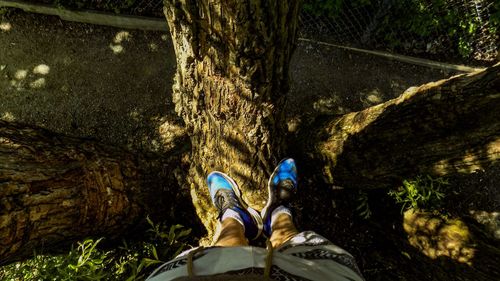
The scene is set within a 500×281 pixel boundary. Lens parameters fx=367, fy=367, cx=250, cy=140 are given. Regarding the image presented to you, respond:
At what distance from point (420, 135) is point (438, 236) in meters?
1.28

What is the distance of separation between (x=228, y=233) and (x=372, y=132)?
1.46m

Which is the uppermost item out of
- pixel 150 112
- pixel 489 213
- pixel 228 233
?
pixel 150 112

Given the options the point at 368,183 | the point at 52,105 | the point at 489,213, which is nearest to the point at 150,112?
the point at 52,105

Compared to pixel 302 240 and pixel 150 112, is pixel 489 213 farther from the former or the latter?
pixel 150 112

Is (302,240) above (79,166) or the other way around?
the other way around

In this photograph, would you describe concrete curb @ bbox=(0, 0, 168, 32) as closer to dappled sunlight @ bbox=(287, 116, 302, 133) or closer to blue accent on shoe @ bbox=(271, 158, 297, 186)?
dappled sunlight @ bbox=(287, 116, 302, 133)

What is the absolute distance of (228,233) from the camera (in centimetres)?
307

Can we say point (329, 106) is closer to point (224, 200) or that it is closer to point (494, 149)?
point (224, 200)

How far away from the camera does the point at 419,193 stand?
12.4 ft

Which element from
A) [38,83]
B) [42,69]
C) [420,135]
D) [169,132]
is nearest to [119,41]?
[42,69]

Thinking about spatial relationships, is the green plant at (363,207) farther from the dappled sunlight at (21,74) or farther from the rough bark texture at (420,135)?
the dappled sunlight at (21,74)

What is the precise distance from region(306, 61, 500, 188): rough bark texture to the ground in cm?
65

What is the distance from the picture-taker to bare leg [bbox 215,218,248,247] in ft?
9.69

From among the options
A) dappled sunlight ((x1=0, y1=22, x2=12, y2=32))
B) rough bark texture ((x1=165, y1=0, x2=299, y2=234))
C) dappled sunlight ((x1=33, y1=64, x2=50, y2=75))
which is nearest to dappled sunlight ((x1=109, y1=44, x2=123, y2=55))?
dappled sunlight ((x1=33, y1=64, x2=50, y2=75))
